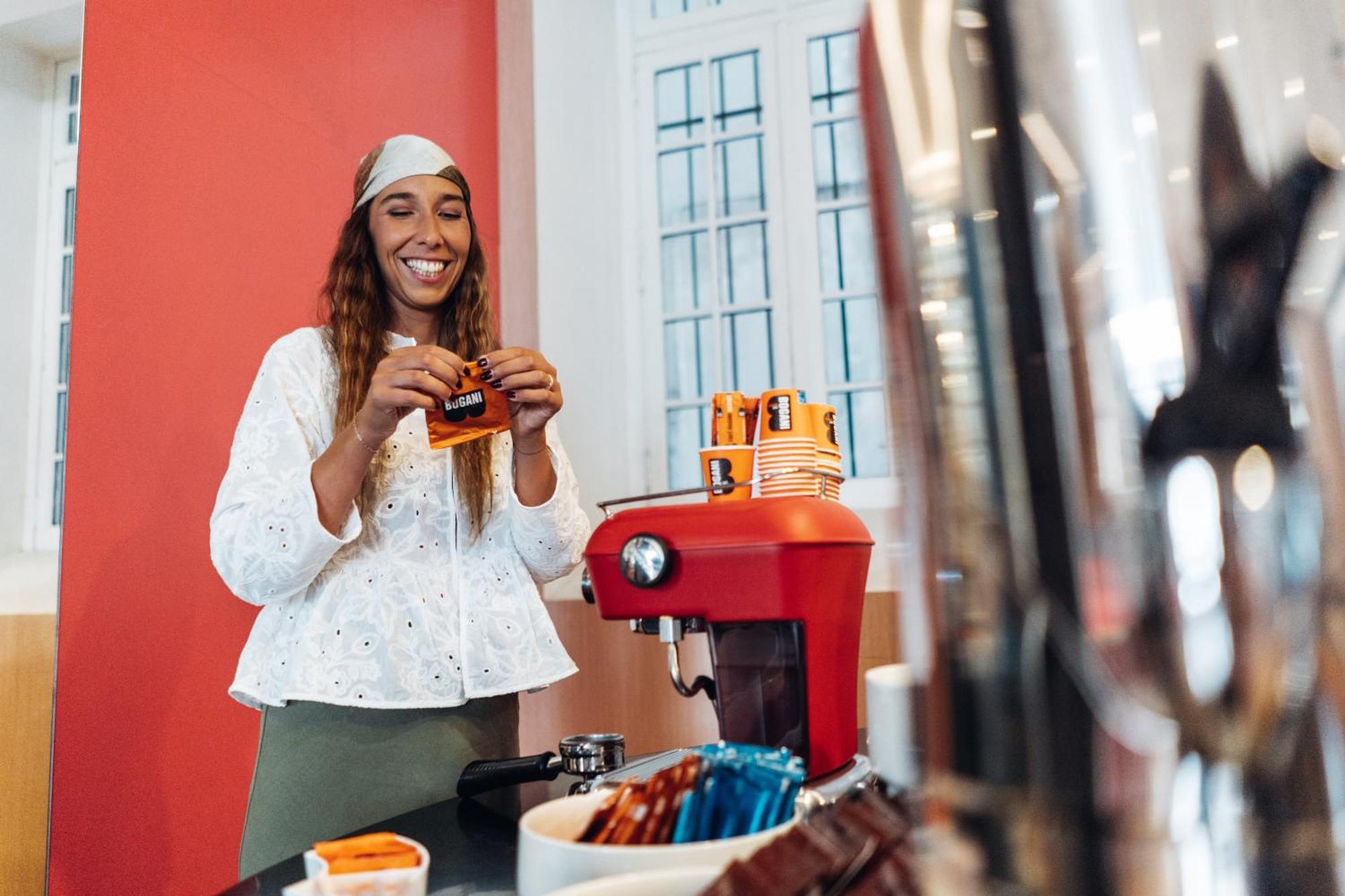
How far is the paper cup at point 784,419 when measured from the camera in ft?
→ 3.43

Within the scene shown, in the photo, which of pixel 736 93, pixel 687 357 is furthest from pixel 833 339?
pixel 736 93

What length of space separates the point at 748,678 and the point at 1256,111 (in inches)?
28.3

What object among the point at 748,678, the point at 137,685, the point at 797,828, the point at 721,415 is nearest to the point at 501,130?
the point at 137,685

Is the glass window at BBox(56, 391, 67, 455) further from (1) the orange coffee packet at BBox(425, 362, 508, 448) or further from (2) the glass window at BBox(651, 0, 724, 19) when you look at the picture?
(2) the glass window at BBox(651, 0, 724, 19)

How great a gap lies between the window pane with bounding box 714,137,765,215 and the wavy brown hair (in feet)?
7.60

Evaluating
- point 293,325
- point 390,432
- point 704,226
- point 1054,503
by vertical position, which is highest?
point 704,226

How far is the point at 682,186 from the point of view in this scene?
3709mm

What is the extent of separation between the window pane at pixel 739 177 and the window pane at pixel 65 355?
2.42m

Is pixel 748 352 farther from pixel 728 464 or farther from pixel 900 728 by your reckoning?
pixel 900 728

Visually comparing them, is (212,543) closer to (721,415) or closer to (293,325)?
(721,415)

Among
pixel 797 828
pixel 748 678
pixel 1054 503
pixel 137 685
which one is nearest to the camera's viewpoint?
pixel 1054 503

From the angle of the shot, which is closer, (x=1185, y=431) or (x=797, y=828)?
(x=1185, y=431)

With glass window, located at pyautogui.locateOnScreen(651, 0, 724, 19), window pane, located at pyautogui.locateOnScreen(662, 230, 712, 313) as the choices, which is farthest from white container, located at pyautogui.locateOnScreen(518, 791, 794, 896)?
glass window, located at pyautogui.locateOnScreen(651, 0, 724, 19)

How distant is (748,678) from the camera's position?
2.83 feet
